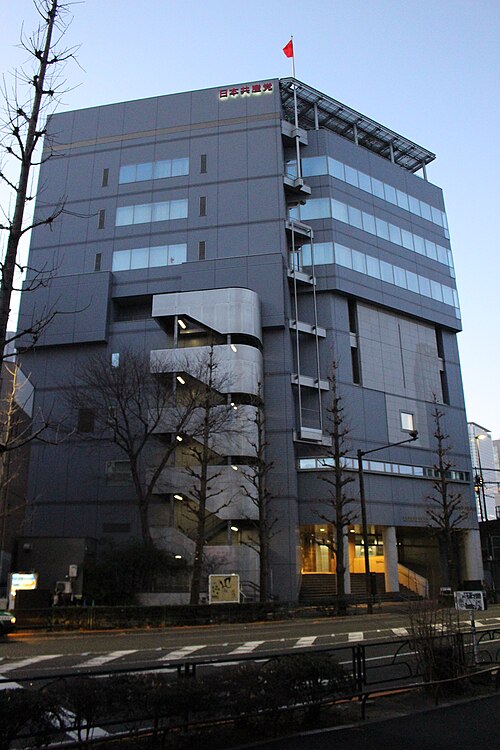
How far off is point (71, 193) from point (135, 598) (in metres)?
36.0

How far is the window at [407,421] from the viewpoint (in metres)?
50.3

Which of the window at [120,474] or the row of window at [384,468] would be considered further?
the row of window at [384,468]

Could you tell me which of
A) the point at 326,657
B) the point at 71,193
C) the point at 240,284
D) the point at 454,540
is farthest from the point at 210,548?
the point at 71,193

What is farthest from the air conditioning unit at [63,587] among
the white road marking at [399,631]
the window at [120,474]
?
the white road marking at [399,631]

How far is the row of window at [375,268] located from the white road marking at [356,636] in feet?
106

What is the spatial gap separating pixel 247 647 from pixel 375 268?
40.0 meters

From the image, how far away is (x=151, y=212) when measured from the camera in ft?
166

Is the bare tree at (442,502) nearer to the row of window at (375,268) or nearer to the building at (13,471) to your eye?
the row of window at (375,268)

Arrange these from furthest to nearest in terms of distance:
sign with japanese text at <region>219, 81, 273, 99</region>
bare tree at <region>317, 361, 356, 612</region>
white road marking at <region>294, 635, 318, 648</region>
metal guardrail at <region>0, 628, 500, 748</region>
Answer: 1. sign with japanese text at <region>219, 81, 273, 99</region>
2. bare tree at <region>317, 361, 356, 612</region>
3. white road marking at <region>294, 635, 318, 648</region>
4. metal guardrail at <region>0, 628, 500, 748</region>

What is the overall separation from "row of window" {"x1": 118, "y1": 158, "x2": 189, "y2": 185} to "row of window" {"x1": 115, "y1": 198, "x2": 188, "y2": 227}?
9.12 feet

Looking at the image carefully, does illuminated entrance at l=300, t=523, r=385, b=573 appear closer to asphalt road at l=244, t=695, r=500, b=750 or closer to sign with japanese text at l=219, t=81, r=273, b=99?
sign with japanese text at l=219, t=81, r=273, b=99

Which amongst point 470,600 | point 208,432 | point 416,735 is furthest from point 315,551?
point 416,735

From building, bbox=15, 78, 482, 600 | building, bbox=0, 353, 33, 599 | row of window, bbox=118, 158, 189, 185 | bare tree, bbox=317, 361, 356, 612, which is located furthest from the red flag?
building, bbox=0, 353, 33, 599

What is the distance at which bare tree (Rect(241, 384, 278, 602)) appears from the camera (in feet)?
113
